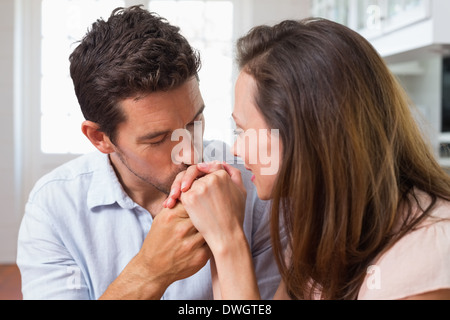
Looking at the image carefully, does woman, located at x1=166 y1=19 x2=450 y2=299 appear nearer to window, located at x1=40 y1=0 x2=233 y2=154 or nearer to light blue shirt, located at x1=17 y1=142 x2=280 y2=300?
light blue shirt, located at x1=17 y1=142 x2=280 y2=300

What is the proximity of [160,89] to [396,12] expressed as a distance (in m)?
1.28

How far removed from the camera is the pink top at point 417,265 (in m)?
0.72

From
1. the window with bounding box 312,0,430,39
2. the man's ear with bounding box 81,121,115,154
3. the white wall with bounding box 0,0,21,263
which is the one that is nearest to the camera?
the man's ear with bounding box 81,121,115,154

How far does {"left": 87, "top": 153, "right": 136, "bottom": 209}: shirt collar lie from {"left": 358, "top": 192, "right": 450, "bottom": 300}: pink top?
624 millimetres

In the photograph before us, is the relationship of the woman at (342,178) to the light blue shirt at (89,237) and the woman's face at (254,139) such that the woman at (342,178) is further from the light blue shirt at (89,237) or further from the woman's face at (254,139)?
the light blue shirt at (89,237)

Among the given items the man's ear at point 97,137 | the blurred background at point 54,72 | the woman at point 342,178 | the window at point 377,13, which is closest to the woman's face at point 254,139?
the woman at point 342,178

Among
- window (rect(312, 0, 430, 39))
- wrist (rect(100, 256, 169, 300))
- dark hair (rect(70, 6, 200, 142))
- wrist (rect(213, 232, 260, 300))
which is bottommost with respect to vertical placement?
wrist (rect(100, 256, 169, 300))

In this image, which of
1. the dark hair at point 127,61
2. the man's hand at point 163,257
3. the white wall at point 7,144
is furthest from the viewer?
the white wall at point 7,144

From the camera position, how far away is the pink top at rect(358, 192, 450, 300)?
721 millimetres

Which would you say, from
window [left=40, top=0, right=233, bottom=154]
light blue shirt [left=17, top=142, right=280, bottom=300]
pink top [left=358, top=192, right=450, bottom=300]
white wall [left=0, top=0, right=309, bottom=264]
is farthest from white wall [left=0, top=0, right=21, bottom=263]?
pink top [left=358, top=192, right=450, bottom=300]

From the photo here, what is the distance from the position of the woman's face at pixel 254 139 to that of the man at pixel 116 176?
0.26m

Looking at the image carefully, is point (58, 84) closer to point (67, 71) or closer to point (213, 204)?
point (67, 71)
